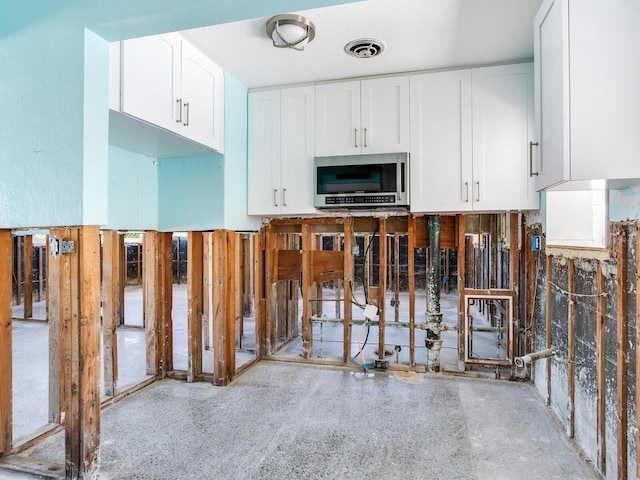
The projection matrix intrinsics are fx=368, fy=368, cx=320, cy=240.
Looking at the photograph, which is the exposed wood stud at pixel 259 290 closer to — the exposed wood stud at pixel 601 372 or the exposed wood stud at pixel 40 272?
the exposed wood stud at pixel 601 372

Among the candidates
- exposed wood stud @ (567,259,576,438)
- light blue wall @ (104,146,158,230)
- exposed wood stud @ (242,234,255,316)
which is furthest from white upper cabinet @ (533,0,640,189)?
exposed wood stud @ (242,234,255,316)

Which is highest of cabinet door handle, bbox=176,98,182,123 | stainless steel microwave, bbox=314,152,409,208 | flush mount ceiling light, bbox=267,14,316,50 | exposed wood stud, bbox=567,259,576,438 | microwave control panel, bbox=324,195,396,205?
flush mount ceiling light, bbox=267,14,316,50

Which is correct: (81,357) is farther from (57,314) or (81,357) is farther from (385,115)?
(385,115)

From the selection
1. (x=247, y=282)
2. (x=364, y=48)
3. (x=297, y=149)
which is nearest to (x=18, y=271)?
→ (x=247, y=282)

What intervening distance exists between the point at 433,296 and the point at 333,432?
151cm

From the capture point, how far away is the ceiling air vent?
2385 mm

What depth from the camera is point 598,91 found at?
1.22 meters

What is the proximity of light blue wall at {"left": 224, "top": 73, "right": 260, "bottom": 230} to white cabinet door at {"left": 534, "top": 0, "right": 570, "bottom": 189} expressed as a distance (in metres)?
2.15

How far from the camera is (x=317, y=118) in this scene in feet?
10.0

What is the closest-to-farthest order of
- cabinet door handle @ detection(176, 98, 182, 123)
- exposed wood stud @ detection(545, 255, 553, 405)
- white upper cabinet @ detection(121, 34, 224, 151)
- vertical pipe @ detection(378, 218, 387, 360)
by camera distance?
white upper cabinet @ detection(121, 34, 224, 151) < cabinet door handle @ detection(176, 98, 182, 123) < exposed wood stud @ detection(545, 255, 553, 405) < vertical pipe @ detection(378, 218, 387, 360)

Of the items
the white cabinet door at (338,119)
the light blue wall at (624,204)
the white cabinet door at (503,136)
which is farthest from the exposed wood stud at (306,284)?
the light blue wall at (624,204)

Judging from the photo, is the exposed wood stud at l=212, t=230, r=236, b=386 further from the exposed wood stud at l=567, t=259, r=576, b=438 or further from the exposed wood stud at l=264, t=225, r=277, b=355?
the exposed wood stud at l=567, t=259, r=576, b=438

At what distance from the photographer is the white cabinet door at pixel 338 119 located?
297 centimetres

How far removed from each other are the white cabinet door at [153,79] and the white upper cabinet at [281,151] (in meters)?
0.92
